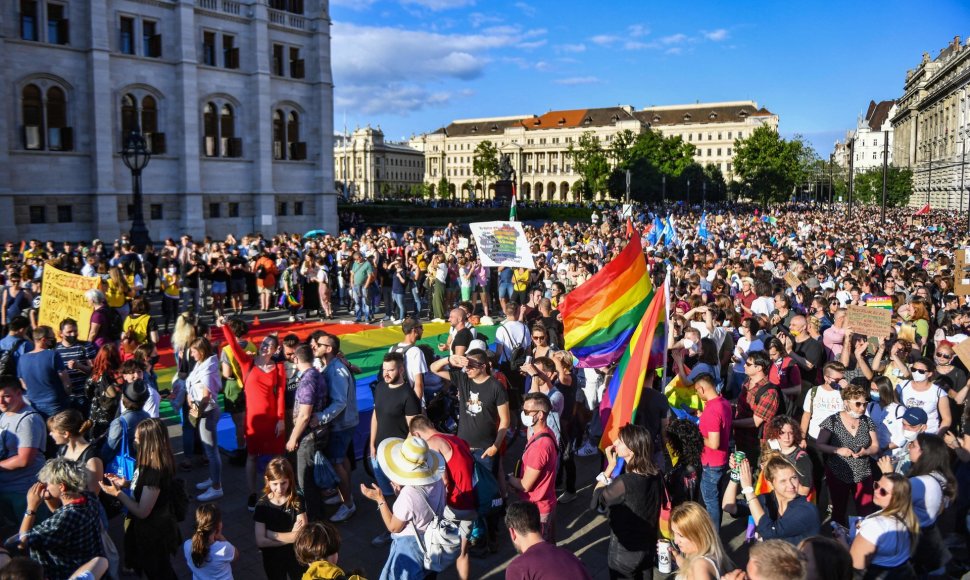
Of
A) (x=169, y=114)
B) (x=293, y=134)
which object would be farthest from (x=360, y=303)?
(x=293, y=134)

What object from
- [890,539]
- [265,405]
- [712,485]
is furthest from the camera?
[265,405]

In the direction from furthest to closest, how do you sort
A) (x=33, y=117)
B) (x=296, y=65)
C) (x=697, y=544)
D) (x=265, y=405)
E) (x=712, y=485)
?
(x=296, y=65)
(x=33, y=117)
(x=265, y=405)
(x=712, y=485)
(x=697, y=544)

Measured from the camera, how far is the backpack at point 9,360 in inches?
309

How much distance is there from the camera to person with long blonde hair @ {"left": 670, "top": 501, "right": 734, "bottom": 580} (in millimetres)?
3869

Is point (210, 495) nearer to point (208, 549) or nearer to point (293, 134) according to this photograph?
point (208, 549)

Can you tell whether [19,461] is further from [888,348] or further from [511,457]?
[888,348]

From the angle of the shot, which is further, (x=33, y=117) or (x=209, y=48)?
(x=209, y=48)

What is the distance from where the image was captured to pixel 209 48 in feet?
119

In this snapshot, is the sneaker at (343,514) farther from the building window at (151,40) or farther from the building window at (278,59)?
the building window at (278,59)

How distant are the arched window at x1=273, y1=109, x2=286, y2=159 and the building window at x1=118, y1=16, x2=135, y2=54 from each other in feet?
25.4

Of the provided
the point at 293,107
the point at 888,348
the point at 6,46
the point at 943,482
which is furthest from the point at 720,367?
the point at 293,107

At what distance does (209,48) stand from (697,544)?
125ft

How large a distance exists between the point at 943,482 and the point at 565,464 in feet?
11.4

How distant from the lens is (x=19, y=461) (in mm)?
5527
